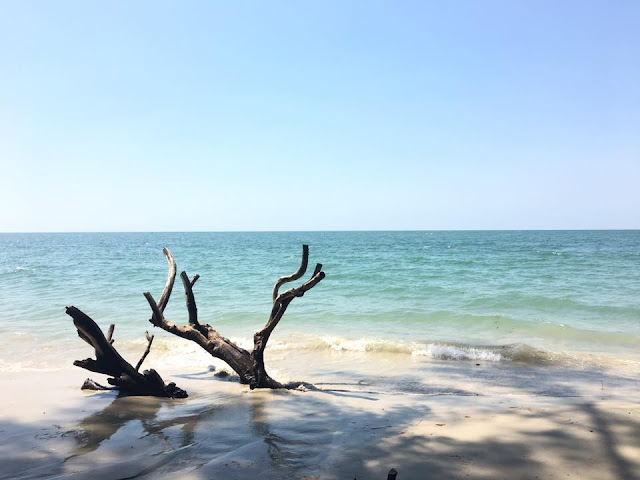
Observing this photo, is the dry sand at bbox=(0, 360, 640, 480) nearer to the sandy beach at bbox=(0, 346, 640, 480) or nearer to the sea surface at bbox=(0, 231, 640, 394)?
the sandy beach at bbox=(0, 346, 640, 480)

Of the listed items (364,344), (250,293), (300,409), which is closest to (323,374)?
(364,344)

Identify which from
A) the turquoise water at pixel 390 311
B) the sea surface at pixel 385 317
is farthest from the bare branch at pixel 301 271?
the turquoise water at pixel 390 311

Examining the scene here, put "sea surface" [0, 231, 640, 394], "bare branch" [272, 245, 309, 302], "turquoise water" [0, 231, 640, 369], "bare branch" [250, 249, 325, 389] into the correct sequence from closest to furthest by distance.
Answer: "bare branch" [272, 245, 309, 302], "bare branch" [250, 249, 325, 389], "sea surface" [0, 231, 640, 394], "turquoise water" [0, 231, 640, 369]

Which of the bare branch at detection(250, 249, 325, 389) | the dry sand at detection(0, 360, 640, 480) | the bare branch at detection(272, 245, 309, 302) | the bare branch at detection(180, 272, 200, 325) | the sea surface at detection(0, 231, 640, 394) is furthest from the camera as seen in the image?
the sea surface at detection(0, 231, 640, 394)

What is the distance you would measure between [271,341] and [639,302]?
12.2 meters

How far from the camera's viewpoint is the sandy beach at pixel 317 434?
Answer: 12.2 ft

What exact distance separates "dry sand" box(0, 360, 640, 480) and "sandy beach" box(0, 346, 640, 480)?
0.5 inches

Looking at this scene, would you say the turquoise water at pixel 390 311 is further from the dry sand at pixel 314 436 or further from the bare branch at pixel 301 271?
the bare branch at pixel 301 271

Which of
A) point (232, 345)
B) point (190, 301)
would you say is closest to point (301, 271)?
point (232, 345)

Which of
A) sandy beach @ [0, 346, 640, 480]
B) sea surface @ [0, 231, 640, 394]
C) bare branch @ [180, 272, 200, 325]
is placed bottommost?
sea surface @ [0, 231, 640, 394]

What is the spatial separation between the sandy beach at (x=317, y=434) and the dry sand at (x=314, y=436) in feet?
0.04

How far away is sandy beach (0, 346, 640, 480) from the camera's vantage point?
373cm

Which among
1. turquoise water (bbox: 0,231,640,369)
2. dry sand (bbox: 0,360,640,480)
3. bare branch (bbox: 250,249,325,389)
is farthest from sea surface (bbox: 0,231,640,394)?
dry sand (bbox: 0,360,640,480)

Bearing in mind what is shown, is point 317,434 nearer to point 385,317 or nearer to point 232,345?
point 232,345
